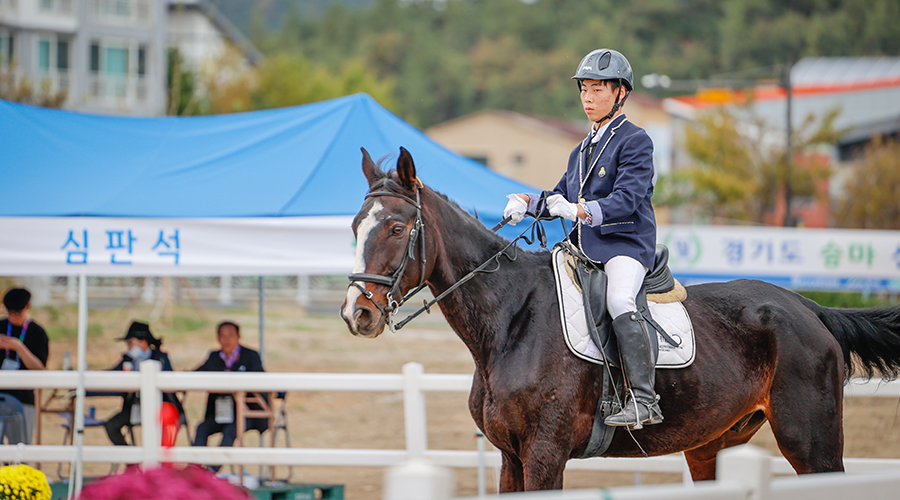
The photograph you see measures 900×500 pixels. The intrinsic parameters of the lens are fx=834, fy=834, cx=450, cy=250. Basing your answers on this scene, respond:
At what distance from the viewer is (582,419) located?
4090 millimetres

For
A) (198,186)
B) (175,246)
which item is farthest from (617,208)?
(198,186)

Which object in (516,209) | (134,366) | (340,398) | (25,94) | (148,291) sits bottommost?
(340,398)

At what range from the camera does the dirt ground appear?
889 centimetres

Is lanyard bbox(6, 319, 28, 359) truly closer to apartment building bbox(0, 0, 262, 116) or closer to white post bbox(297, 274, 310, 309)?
white post bbox(297, 274, 310, 309)

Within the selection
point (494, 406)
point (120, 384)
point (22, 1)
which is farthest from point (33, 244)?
point (22, 1)

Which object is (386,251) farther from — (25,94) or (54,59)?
(54,59)

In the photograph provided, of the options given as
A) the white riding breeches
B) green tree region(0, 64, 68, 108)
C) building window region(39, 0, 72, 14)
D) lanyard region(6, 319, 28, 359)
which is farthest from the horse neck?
building window region(39, 0, 72, 14)

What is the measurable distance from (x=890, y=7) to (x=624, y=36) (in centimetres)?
2027

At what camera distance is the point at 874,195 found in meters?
27.5

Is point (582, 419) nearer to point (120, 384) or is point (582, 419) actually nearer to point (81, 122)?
point (120, 384)

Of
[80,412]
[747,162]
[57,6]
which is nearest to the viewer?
[80,412]

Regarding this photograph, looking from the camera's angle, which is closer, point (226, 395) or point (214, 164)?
point (214, 164)

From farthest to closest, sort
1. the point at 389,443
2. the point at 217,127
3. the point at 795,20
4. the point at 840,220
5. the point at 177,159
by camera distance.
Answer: the point at 795,20
the point at 840,220
the point at 389,443
the point at 217,127
the point at 177,159

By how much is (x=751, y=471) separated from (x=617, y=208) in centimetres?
→ 176
